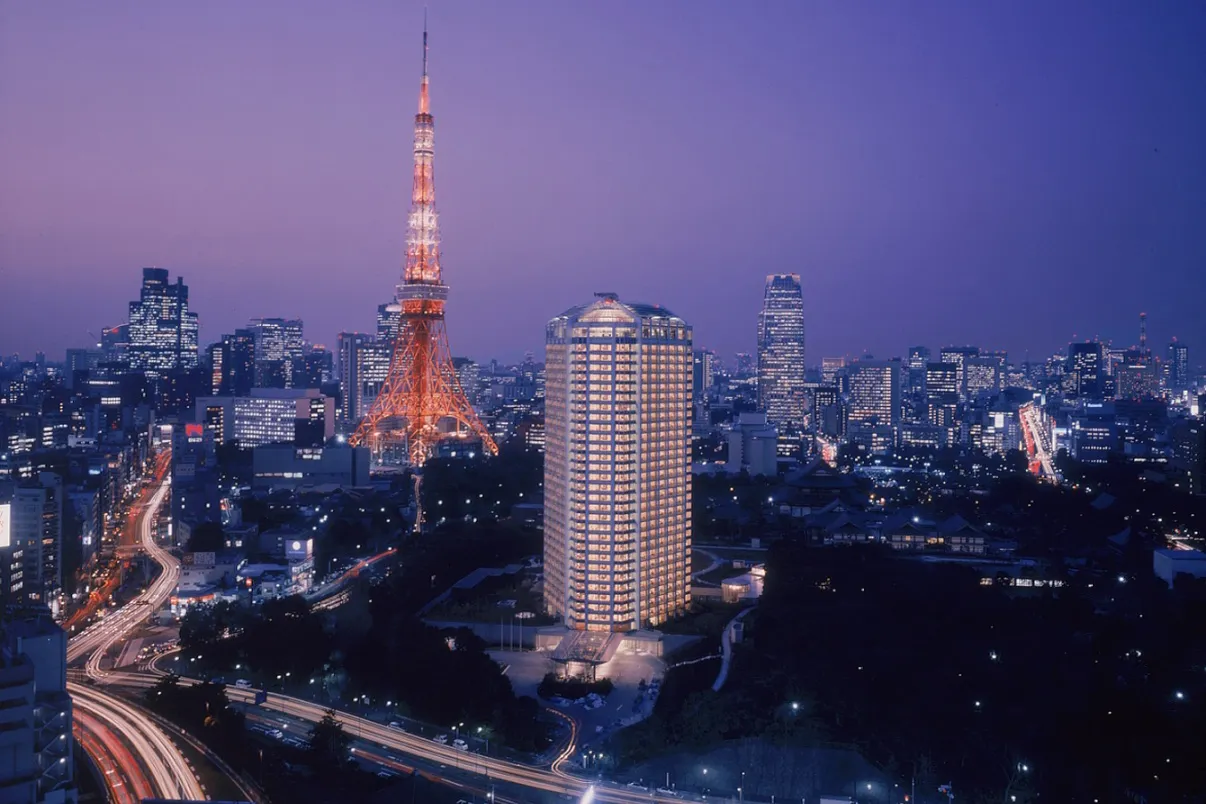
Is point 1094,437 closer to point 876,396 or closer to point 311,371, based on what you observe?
point 876,396

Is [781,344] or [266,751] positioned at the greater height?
[781,344]

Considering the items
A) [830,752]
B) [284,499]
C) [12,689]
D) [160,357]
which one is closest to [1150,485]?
[830,752]

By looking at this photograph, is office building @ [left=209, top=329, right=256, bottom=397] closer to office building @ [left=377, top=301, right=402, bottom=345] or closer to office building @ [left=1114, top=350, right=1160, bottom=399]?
office building @ [left=377, top=301, right=402, bottom=345]

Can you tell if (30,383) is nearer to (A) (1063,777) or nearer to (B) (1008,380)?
(A) (1063,777)

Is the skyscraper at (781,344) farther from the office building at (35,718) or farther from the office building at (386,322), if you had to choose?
the office building at (35,718)

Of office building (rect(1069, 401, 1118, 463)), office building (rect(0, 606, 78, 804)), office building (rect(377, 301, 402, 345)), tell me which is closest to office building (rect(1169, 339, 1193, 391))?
office building (rect(1069, 401, 1118, 463))

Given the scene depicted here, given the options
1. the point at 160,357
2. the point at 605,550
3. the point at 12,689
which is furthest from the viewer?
the point at 160,357

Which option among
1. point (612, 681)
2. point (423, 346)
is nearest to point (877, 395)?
point (423, 346)

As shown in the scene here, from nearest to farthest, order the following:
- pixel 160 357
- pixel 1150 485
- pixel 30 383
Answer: pixel 1150 485 → pixel 30 383 → pixel 160 357
